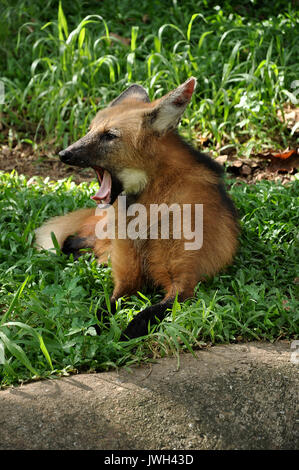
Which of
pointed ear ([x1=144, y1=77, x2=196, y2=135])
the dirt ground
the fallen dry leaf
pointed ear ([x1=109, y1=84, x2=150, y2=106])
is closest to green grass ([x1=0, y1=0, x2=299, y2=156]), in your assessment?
the fallen dry leaf

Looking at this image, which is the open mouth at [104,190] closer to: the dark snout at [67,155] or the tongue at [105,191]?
the tongue at [105,191]

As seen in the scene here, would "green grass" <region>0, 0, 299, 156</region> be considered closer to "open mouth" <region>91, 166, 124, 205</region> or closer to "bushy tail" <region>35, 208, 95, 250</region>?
"bushy tail" <region>35, 208, 95, 250</region>

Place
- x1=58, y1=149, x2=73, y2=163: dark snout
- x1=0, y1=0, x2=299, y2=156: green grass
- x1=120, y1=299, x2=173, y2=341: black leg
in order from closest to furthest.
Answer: x1=120, y1=299, x2=173, y2=341: black leg < x1=58, y1=149, x2=73, y2=163: dark snout < x1=0, y1=0, x2=299, y2=156: green grass

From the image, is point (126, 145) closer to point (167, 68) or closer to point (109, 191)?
point (109, 191)

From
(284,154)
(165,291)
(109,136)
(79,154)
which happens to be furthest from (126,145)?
(284,154)

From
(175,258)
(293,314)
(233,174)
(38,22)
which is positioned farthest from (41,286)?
(38,22)

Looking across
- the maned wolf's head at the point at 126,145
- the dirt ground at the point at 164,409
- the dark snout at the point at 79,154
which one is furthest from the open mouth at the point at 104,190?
the dirt ground at the point at 164,409

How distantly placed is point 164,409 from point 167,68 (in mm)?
4138

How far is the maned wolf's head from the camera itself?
11.1 ft

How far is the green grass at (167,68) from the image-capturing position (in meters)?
5.62

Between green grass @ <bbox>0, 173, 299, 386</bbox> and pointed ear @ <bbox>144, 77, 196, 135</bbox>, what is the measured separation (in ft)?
2.82

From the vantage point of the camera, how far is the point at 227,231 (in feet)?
12.1

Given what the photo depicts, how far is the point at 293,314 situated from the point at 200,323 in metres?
0.49

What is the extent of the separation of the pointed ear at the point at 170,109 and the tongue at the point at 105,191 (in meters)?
0.34
